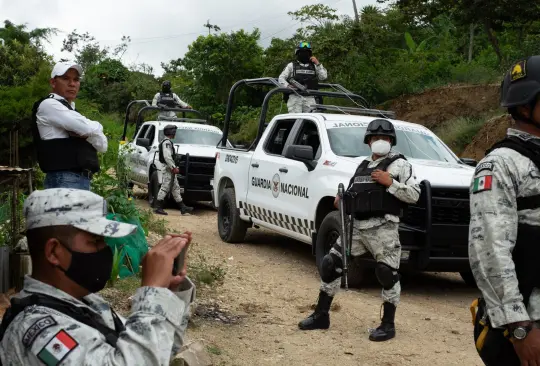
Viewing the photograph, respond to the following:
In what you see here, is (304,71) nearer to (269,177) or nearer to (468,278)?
(269,177)

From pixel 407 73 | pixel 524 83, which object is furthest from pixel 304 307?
pixel 407 73

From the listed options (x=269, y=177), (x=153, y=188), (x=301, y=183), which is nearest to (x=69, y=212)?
→ (x=301, y=183)

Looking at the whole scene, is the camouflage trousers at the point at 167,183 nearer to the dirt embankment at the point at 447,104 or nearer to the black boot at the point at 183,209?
the black boot at the point at 183,209

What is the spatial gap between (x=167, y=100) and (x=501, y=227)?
14.2m

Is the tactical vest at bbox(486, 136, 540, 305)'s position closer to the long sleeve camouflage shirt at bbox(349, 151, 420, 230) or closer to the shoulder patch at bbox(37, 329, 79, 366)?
the shoulder patch at bbox(37, 329, 79, 366)

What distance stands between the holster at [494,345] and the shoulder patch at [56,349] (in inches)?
63.5

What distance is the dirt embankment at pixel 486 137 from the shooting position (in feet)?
54.4

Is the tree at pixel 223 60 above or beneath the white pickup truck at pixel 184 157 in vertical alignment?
above

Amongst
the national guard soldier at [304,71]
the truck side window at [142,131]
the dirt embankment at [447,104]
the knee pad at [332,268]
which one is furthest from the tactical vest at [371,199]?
the dirt embankment at [447,104]

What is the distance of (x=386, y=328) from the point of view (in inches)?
242

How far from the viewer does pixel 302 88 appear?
34.9 ft

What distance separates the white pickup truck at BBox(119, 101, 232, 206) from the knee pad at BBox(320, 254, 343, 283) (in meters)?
7.76

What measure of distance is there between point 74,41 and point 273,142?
40.6 meters

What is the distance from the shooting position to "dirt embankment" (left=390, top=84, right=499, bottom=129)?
65.4 ft
